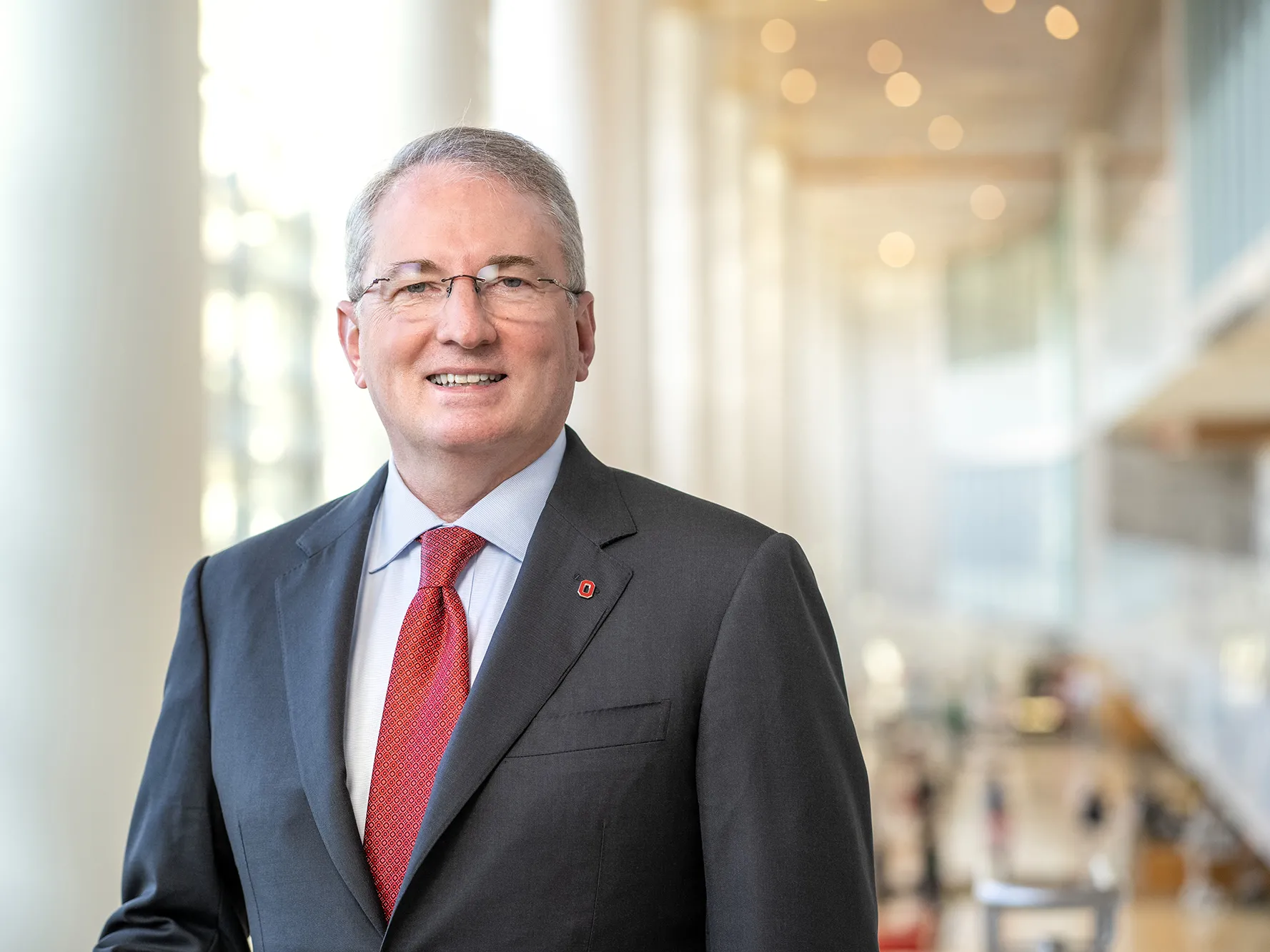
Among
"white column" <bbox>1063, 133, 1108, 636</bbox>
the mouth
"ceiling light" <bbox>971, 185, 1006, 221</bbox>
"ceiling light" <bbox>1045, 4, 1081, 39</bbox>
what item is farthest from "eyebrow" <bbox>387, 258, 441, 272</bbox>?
"ceiling light" <bbox>971, 185, 1006, 221</bbox>

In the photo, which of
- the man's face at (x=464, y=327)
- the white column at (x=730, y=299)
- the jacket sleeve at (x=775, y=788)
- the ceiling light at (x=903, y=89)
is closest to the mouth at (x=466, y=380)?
the man's face at (x=464, y=327)

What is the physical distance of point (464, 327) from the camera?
172cm

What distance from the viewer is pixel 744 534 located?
1.79 m

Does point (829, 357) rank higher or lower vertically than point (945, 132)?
lower

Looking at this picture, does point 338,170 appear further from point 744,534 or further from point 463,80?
point 744,534

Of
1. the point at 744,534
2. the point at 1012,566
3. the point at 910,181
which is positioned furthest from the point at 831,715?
the point at 1012,566

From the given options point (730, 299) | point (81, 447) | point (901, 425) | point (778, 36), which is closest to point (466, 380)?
point (81, 447)

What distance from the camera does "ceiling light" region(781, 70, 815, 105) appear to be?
19.0 m

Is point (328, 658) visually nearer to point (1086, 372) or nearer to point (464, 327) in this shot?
point (464, 327)

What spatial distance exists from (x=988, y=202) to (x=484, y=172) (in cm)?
2567

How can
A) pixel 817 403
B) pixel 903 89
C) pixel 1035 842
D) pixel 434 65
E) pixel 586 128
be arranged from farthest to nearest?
pixel 817 403, pixel 903 89, pixel 1035 842, pixel 586 128, pixel 434 65

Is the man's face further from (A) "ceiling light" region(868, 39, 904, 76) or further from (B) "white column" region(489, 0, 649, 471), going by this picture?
(A) "ceiling light" region(868, 39, 904, 76)

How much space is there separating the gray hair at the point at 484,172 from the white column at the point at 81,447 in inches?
34.9

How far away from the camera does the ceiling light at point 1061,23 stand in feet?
55.7
